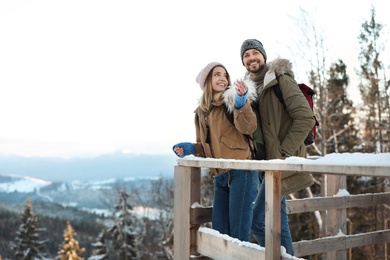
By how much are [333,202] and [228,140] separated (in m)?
1.74

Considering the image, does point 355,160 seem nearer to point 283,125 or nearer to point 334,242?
point 283,125

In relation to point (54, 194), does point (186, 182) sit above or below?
above

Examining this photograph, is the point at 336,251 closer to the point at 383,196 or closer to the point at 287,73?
the point at 383,196

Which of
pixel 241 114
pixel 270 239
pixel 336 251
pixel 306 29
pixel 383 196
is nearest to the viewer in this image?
pixel 270 239

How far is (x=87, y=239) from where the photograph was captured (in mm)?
69062

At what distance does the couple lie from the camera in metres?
2.87

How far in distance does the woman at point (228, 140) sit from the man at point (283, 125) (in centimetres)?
10

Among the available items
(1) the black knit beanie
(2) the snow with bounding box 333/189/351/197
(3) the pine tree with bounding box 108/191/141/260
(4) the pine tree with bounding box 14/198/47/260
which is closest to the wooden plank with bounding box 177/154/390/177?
(1) the black knit beanie

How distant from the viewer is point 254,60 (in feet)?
10.6

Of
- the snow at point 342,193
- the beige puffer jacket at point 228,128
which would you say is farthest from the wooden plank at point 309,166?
the snow at point 342,193

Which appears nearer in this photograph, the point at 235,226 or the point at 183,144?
the point at 235,226

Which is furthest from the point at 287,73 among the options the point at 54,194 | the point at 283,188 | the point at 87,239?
the point at 54,194

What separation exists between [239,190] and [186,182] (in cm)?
49

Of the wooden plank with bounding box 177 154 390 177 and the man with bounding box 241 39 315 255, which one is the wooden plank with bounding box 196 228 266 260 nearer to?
the man with bounding box 241 39 315 255
